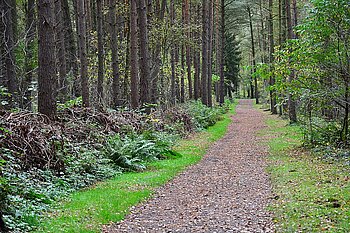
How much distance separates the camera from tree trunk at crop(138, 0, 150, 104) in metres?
18.1

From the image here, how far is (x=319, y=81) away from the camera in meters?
14.4

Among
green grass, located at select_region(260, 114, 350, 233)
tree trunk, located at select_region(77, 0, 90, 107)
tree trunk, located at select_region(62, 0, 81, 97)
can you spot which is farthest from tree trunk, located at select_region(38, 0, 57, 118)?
tree trunk, located at select_region(62, 0, 81, 97)

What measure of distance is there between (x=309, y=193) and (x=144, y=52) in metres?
11.3

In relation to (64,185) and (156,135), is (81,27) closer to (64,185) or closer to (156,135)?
(156,135)

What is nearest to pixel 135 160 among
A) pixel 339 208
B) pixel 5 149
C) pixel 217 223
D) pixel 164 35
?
pixel 5 149

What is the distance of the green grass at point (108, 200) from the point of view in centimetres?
680

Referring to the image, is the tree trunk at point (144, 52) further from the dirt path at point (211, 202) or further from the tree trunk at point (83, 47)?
the dirt path at point (211, 202)

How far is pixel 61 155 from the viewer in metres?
10.0

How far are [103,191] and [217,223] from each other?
2.91m

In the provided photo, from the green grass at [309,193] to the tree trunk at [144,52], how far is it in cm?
668

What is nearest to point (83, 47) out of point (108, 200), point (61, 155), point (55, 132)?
point (55, 132)

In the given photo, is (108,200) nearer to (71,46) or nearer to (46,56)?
(46,56)

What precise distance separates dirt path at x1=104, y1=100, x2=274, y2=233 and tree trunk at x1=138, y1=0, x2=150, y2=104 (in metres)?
5.73

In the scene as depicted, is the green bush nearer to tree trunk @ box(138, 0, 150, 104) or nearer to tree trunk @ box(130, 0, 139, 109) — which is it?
tree trunk @ box(130, 0, 139, 109)
